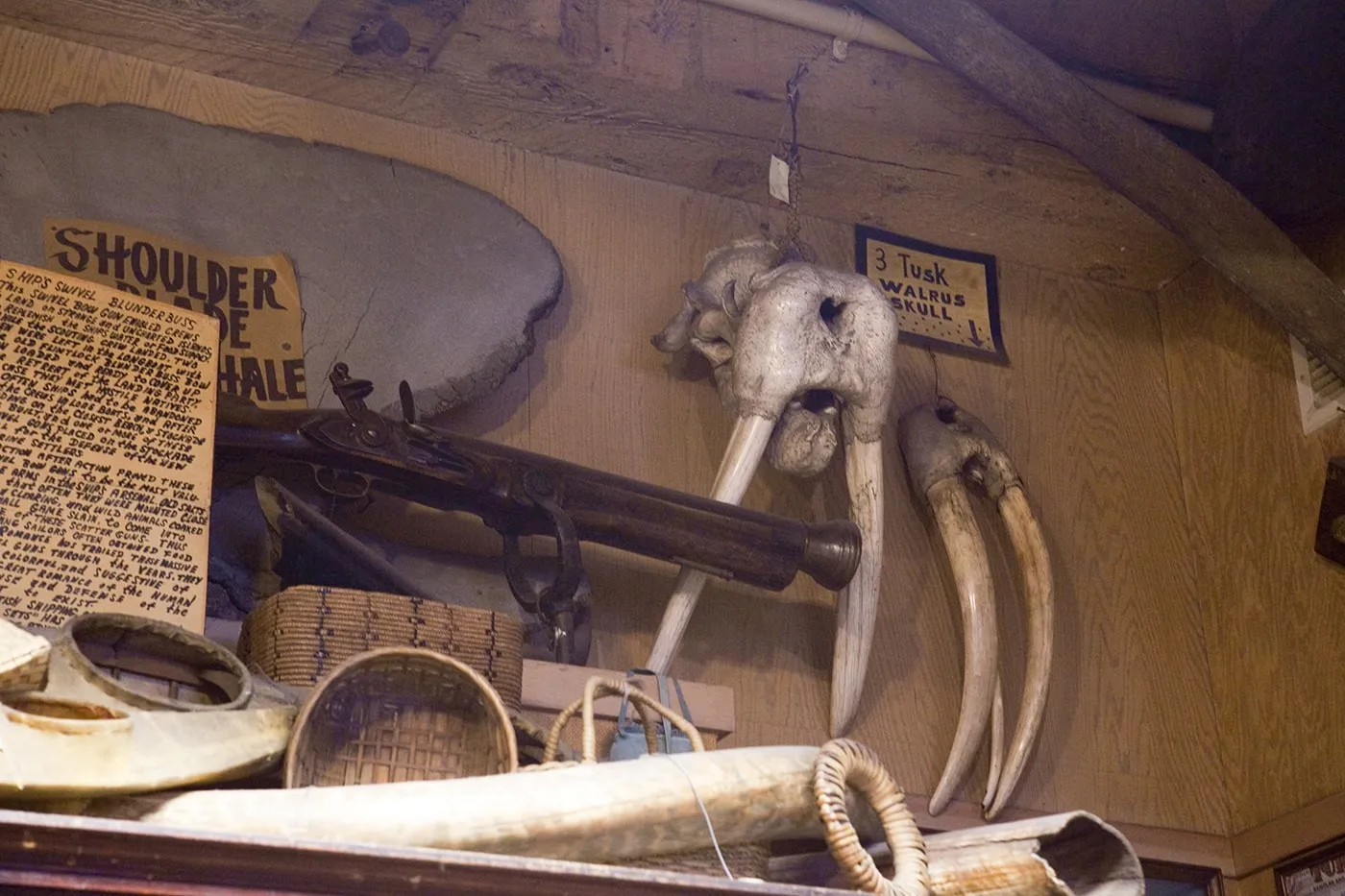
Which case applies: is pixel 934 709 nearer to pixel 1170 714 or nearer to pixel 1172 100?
pixel 1170 714

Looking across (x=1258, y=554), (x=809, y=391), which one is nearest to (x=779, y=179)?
(x=809, y=391)

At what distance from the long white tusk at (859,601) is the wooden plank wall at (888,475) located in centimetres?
9

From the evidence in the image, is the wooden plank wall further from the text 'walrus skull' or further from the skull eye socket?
the skull eye socket

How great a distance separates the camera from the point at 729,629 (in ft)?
6.33

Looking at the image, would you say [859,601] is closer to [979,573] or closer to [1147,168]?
[979,573]

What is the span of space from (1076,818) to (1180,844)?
0.92 meters

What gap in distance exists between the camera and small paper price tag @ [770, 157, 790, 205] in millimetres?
2094

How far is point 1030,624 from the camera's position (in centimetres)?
196

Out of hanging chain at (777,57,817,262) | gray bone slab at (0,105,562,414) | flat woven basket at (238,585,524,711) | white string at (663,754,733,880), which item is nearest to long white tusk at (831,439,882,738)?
hanging chain at (777,57,817,262)

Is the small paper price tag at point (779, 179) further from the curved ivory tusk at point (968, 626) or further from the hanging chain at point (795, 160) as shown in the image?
the curved ivory tusk at point (968, 626)

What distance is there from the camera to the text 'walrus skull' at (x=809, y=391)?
182 cm

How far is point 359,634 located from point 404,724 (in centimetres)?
13

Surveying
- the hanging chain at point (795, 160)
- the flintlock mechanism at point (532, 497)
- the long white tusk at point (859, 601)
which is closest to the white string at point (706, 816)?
the flintlock mechanism at point (532, 497)

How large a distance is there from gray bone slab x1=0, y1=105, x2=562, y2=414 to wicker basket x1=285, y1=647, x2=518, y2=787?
0.64 meters
